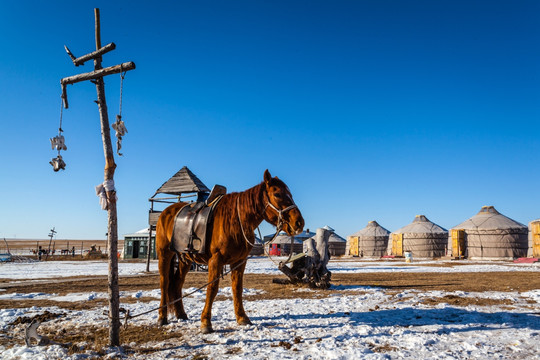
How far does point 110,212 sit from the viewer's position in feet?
16.3

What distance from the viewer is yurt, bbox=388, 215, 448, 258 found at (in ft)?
134

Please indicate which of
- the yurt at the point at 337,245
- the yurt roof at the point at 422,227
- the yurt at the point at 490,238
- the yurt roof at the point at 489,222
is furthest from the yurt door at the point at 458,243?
the yurt at the point at 337,245

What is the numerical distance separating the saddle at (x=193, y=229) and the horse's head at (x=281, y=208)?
3.56 feet

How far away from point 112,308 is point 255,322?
238 centimetres

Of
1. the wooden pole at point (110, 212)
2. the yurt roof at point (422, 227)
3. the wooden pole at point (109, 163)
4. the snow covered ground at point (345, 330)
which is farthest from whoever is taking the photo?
the yurt roof at point (422, 227)

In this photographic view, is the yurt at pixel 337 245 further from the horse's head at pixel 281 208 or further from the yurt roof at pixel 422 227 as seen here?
the horse's head at pixel 281 208

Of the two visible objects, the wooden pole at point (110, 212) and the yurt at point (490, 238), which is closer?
the wooden pole at point (110, 212)

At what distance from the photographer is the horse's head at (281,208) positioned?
16.8 ft

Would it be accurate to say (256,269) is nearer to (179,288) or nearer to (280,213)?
(179,288)

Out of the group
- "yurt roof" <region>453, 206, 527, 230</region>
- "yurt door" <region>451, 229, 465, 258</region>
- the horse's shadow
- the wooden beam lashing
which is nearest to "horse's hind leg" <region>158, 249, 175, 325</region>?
the horse's shadow

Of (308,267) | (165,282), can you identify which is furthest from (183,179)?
(165,282)

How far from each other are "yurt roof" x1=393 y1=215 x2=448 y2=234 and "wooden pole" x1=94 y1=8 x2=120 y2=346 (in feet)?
139

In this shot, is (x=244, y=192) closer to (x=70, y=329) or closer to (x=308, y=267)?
(x=70, y=329)

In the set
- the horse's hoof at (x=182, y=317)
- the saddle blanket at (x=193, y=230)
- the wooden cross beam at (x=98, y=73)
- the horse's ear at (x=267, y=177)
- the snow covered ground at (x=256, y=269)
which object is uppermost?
the wooden cross beam at (x=98, y=73)
